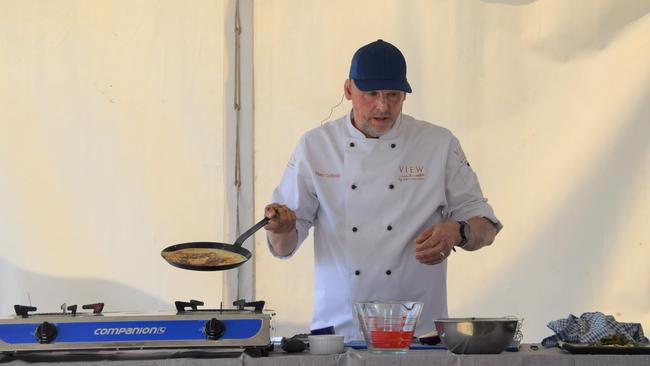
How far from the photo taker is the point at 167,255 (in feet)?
7.32

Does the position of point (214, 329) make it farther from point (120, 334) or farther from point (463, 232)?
point (463, 232)

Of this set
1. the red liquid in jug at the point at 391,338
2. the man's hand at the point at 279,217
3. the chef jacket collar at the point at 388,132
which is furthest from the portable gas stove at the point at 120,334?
the chef jacket collar at the point at 388,132

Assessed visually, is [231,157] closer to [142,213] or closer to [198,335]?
[142,213]

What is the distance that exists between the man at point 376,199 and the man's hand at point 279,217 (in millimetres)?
85

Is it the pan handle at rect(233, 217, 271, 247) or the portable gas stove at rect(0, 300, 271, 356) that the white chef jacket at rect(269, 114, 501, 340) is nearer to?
the pan handle at rect(233, 217, 271, 247)

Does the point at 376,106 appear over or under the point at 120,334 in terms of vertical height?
over

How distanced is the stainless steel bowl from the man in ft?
2.51

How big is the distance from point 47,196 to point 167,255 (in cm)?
161

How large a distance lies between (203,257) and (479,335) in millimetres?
693

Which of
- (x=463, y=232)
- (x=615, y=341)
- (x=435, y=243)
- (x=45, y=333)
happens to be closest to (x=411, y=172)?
(x=463, y=232)

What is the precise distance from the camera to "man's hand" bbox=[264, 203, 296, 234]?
254cm

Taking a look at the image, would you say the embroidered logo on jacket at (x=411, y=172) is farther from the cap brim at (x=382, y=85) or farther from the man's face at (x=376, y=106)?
the cap brim at (x=382, y=85)

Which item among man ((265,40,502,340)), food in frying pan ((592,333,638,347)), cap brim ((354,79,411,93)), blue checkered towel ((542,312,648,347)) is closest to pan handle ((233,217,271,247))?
man ((265,40,502,340))

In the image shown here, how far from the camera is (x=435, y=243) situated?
2.49 meters
